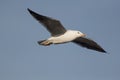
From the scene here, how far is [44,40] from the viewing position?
20.6m

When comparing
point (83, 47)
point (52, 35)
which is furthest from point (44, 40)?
point (83, 47)

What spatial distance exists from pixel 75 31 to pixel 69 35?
0.51m

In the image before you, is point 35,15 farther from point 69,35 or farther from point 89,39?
point 89,39

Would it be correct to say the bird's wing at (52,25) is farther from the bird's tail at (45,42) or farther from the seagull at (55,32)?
the bird's tail at (45,42)

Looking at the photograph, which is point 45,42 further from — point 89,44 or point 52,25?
point 89,44

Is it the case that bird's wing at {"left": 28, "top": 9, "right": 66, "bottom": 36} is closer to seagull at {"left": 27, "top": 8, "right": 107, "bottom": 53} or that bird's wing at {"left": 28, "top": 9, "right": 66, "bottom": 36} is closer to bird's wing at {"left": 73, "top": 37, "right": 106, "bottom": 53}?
seagull at {"left": 27, "top": 8, "right": 107, "bottom": 53}

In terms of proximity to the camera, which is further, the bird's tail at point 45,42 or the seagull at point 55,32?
the bird's tail at point 45,42

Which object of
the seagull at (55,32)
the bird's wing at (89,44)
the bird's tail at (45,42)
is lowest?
the bird's tail at (45,42)

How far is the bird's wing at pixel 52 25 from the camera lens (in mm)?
20361

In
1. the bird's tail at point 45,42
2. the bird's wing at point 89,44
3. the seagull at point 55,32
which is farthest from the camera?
the bird's wing at point 89,44

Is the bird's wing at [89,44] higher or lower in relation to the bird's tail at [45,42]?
higher

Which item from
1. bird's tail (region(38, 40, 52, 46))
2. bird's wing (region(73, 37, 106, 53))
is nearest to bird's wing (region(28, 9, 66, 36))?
bird's tail (region(38, 40, 52, 46))

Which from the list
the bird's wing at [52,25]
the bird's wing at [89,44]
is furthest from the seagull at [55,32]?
the bird's wing at [89,44]

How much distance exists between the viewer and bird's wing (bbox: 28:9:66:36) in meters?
20.4
